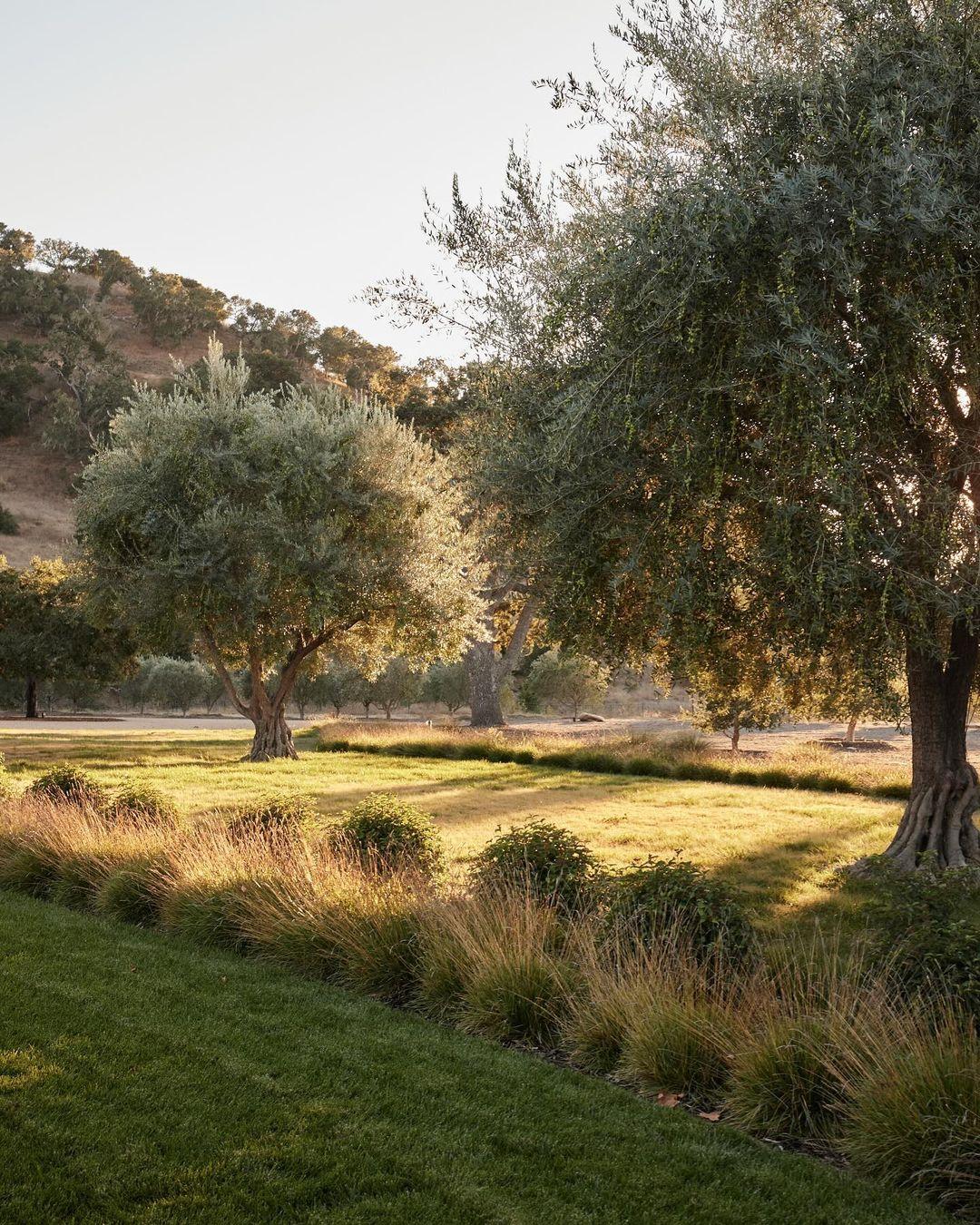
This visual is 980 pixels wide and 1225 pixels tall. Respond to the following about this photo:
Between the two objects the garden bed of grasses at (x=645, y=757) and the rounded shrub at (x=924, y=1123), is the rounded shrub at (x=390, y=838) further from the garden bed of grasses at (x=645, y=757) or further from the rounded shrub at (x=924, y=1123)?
the garden bed of grasses at (x=645, y=757)

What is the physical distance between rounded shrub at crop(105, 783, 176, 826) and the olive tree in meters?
5.82

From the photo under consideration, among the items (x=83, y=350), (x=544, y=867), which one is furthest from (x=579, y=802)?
(x=83, y=350)

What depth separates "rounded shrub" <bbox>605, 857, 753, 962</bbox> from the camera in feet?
23.7

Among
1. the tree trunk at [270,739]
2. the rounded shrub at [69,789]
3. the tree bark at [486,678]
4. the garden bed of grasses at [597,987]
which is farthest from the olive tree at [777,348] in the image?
the tree bark at [486,678]

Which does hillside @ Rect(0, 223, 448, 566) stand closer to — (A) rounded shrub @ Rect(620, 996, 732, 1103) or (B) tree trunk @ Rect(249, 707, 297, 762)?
(B) tree trunk @ Rect(249, 707, 297, 762)

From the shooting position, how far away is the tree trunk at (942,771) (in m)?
11.9

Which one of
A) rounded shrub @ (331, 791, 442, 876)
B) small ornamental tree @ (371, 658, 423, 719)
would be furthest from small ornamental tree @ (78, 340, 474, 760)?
small ornamental tree @ (371, 658, 423, 719)

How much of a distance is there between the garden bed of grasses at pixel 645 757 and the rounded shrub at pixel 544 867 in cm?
1393

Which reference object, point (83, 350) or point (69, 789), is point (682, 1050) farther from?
point (83, 350)

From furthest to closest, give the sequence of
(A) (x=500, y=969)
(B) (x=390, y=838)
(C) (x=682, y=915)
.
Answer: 1. (B) (x=390, y=838)
2. (C) (x=682, y=915)
3. (A) (x=500, y=969)

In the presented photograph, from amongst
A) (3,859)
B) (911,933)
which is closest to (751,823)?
(911,933)

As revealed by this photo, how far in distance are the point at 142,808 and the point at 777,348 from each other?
9.68 metres

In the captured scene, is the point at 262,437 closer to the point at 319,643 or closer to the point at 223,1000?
the point at 319,643

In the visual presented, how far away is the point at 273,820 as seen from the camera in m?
11.6
